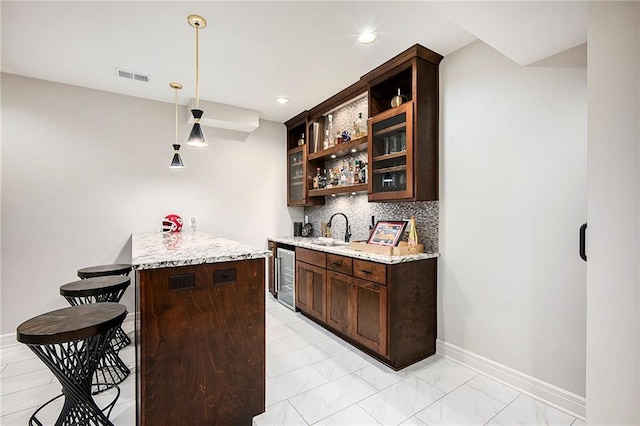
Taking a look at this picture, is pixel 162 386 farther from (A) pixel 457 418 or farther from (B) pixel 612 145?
(B) pixel 612 145

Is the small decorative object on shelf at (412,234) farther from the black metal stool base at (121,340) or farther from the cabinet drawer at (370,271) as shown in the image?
the black metal stool base at (121,340)

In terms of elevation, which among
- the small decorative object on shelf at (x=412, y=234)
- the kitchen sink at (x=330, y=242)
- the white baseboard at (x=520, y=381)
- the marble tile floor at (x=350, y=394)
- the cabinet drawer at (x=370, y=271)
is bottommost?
the marble tile floor at (x=350, y=394)

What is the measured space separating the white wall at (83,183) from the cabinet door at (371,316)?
7.22ft

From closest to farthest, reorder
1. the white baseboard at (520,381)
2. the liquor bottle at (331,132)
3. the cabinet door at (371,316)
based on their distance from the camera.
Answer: the white baseboard at (520,381), the cabinet door at (371,316), the liquor bottle at (331,132)

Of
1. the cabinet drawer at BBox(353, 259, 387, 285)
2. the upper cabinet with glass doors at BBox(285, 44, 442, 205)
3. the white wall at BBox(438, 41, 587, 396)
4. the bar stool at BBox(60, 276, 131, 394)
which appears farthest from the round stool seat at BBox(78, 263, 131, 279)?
the white wall at BBox(438, 41, 587, 396)

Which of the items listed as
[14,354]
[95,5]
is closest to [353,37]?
[95,5]

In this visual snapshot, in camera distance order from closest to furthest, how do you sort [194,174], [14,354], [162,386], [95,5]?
[162,386] → [95,5] → [14,354] → [194,174]

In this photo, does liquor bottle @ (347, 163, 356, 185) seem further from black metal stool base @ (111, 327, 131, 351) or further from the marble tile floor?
black metal stool base @ (111, 327, 131, 351)

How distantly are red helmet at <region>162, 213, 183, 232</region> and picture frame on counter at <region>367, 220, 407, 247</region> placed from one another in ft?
7.66

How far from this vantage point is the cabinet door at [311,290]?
121 inches

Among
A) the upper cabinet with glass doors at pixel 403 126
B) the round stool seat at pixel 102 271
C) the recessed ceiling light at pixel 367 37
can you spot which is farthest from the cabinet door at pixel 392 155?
the round stool seat at pixel 102 271

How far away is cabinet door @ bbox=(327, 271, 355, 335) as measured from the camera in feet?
8.82

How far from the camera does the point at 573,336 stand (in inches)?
71.2

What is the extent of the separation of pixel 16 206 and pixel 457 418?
4.18 m
